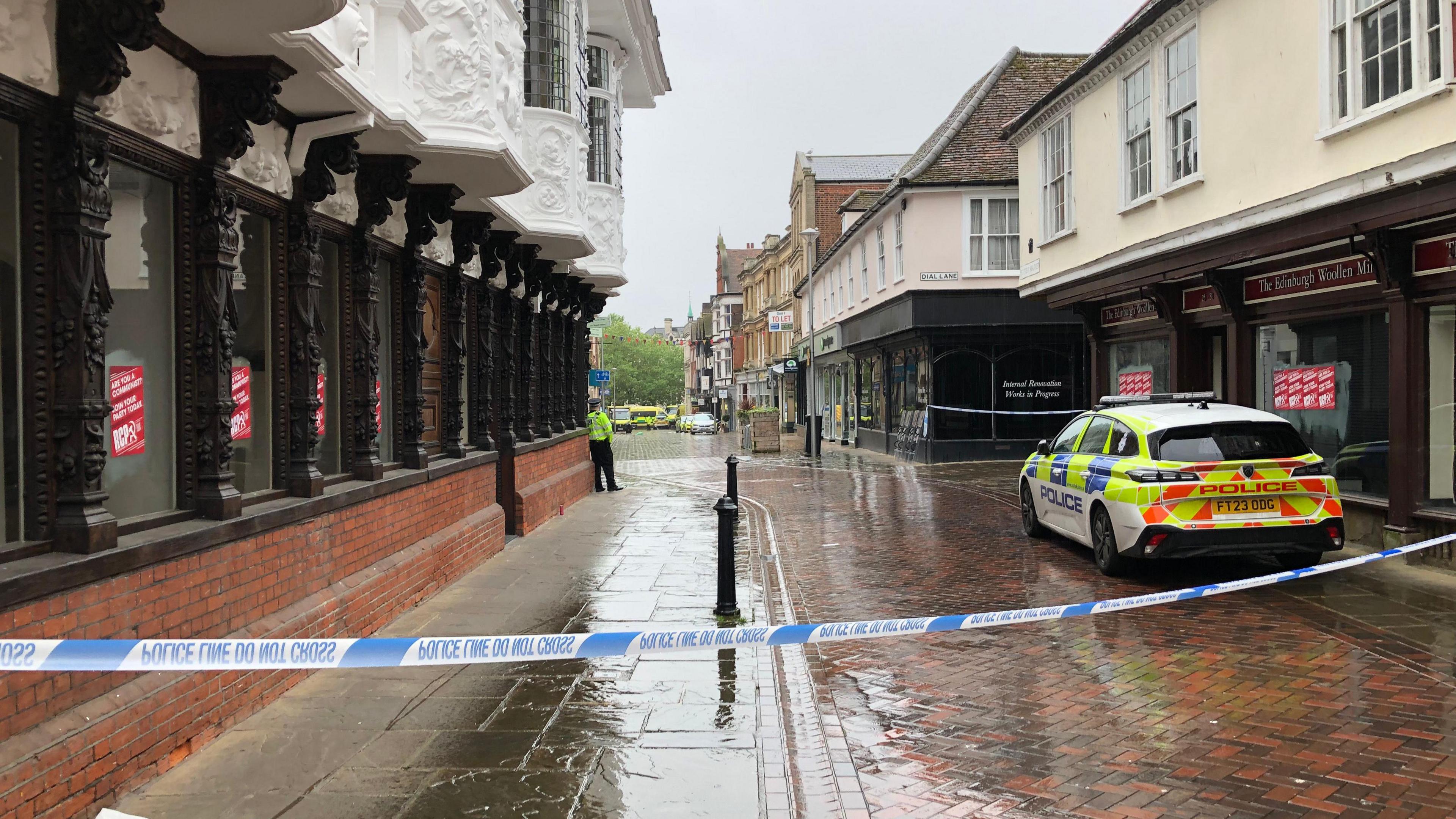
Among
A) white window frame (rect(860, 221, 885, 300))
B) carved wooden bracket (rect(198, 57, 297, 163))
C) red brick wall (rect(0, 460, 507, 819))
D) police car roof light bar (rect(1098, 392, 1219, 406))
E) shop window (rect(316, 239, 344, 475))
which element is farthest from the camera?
white window frame (rect(860, 221, 885, 300))

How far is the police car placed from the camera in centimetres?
863

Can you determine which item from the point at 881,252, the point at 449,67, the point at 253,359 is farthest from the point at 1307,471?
the point at 881,252

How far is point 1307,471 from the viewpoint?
28.7 ft

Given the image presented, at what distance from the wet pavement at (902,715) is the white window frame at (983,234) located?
16529 millimetres

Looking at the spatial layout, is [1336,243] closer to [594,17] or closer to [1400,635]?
[1400,635]

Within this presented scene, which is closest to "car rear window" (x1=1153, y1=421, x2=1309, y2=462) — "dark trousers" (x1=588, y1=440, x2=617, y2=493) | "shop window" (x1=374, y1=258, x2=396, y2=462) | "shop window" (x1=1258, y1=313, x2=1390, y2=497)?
"shop window" (x1=1258, y1=313, x2=1390, y2=497)

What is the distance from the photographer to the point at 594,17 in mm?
Result: 16406

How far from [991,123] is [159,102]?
24403 millimetres

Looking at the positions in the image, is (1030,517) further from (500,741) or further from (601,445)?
(601,445)

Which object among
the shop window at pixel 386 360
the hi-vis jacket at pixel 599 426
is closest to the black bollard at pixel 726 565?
the shop window at pixel 386 360

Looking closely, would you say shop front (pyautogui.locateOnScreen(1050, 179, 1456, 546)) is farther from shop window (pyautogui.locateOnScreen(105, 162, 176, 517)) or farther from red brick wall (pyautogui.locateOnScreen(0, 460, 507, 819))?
shop window (pyautogui.locateOnScreen(105, 162, 176, 517))

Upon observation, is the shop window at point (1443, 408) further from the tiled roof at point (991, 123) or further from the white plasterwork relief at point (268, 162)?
the tiled roof at point (991, 123)

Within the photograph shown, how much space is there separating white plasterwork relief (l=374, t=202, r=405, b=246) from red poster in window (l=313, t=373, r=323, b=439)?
1484mm

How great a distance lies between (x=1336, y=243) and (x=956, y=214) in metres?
15.2
